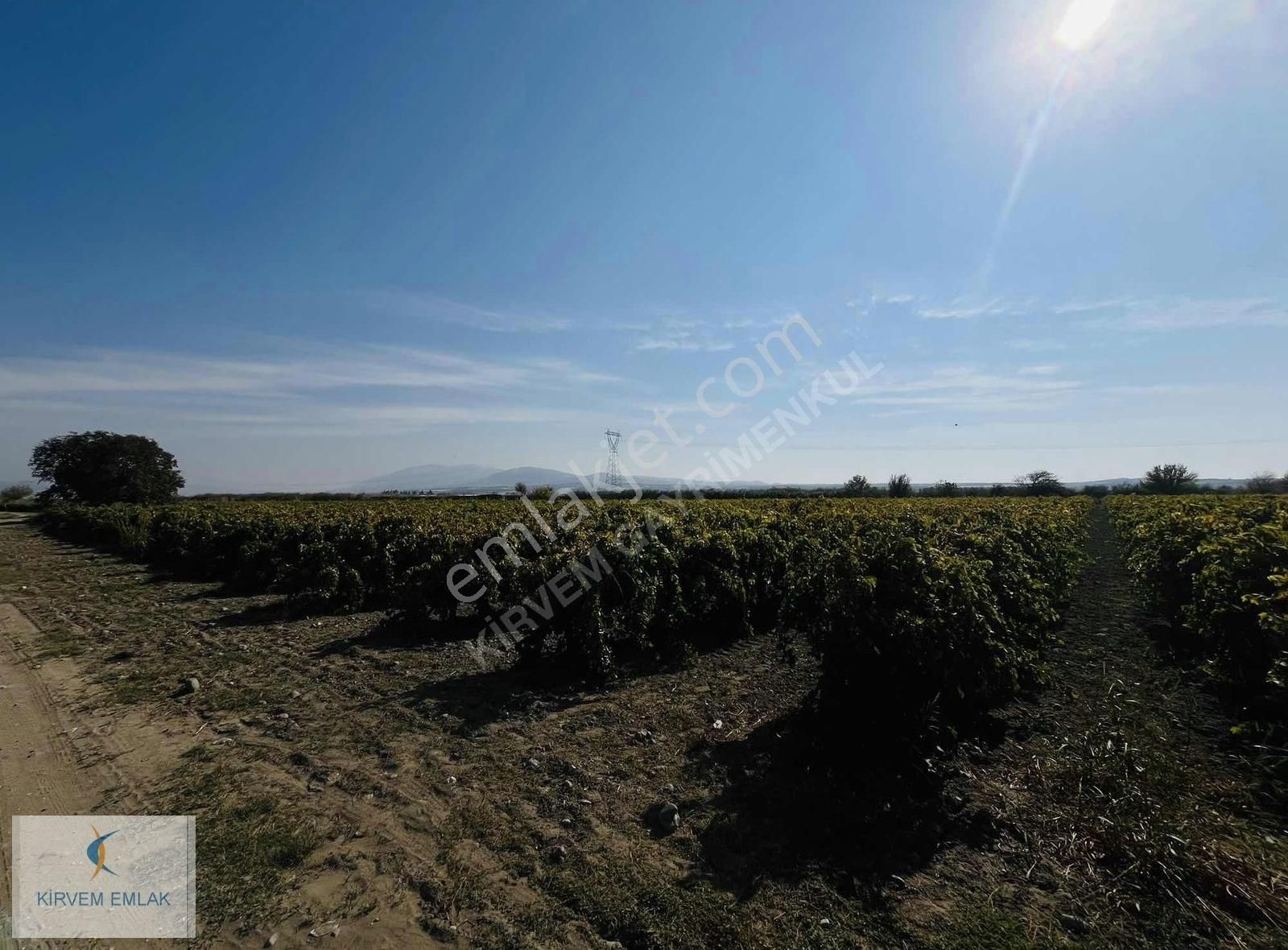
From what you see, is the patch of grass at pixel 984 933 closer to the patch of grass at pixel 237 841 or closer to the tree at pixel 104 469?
the patch of grass at pixel 237 841

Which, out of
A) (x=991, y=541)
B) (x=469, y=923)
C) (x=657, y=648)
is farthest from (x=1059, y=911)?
(x=657, y=648)

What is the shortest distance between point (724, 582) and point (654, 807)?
454 cm

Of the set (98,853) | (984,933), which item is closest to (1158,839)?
(984,933)

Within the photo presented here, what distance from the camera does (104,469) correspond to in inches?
Result: 1815

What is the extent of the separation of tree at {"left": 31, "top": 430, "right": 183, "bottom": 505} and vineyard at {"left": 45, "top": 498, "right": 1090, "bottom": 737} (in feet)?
142

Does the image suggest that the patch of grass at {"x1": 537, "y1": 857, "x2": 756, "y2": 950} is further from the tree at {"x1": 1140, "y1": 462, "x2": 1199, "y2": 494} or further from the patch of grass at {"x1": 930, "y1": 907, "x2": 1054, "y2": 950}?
the tree at {"x1": 1140, "y1": 462, "x2": 1199, "y2": 494}

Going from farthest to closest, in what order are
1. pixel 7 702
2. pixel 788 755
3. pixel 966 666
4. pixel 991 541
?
1. pixel 991 541
2. pixel 7 702
3. pixel 788 755
4. pixel 966 666

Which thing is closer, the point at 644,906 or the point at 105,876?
the point at 644,906

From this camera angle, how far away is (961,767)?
453cm

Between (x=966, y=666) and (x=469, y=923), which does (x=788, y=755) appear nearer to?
(x=966, y=666)

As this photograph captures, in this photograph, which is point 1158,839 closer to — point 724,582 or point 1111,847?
point 1111,847

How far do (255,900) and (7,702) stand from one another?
19.1 feet

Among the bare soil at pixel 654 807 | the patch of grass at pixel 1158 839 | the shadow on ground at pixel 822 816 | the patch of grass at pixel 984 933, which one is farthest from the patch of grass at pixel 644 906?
the patch of grass at pixel 1158 839

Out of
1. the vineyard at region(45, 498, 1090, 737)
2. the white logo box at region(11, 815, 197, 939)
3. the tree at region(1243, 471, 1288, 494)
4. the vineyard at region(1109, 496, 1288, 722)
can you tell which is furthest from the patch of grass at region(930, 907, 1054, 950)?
the tree at region(1243, 471, 1288, 494)
